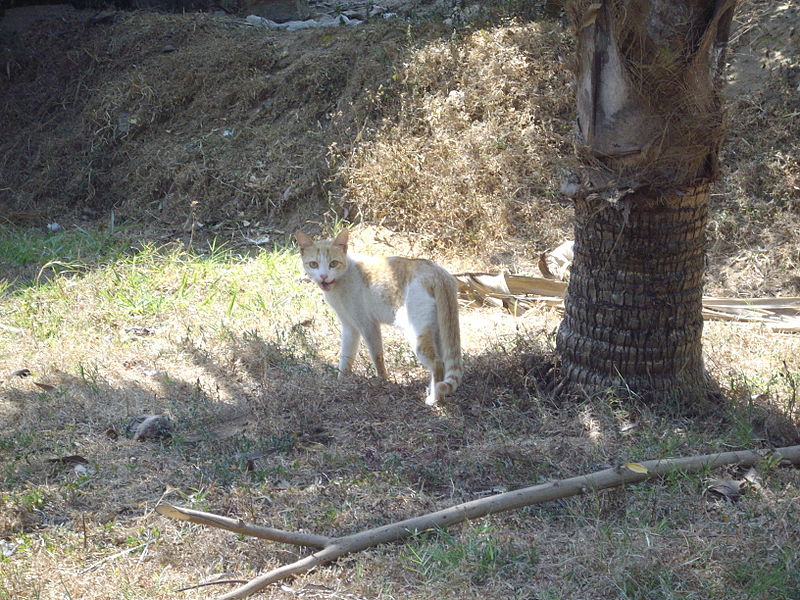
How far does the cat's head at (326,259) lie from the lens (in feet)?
17.5

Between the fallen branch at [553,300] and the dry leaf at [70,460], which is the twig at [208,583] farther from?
the fallen branch at [553,300]

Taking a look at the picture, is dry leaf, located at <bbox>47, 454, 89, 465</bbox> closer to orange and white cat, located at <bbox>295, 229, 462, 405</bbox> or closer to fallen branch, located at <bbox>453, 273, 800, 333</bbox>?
orange and white cat, located at <bbox>295, 229, 462, 405</bbox>

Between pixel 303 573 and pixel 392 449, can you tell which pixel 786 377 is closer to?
pixel 392 449

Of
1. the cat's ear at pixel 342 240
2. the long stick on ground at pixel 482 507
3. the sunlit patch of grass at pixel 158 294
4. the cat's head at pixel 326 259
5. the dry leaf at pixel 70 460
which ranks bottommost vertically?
the long stick on ground at pixel 482 507

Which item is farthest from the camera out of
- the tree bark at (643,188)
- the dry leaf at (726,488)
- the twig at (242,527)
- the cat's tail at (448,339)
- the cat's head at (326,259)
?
the cat's head at (326,259)

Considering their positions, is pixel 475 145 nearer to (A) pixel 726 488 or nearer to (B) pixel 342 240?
(B) pixel 342 240

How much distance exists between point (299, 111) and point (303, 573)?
7.27 metres

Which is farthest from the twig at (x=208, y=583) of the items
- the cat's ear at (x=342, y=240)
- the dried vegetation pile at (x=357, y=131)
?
the dried vegetation pile at (x=357, y=131)

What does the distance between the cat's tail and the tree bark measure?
2.10 feet

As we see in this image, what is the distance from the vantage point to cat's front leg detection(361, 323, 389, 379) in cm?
535

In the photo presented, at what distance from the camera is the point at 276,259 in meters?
7.87

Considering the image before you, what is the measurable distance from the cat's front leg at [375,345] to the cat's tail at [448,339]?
22.1 inches

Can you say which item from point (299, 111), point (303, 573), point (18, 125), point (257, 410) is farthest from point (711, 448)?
point (18, 125)

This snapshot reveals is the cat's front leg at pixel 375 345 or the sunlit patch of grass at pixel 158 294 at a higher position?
the sunlit patch of grass at pixel 158 294
